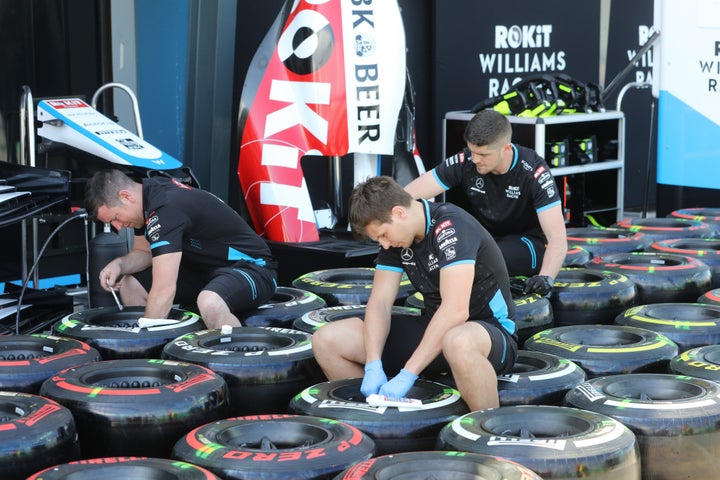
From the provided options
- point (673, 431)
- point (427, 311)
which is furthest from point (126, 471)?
point (673, 431)

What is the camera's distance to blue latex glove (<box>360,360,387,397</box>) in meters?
3.78

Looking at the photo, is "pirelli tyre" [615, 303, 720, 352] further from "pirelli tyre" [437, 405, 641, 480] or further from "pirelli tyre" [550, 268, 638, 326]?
"pirelli tyre" [437, 405, 641, 480]

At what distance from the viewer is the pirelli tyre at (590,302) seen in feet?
16.4

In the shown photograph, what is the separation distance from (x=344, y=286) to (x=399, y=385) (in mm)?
1590

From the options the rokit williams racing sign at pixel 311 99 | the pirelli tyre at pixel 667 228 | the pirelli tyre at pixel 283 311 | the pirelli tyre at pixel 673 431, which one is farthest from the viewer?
the rokit williams racing sign at pixel 311 99

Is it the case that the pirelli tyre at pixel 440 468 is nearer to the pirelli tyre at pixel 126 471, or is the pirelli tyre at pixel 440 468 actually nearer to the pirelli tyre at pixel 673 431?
the pirelli tyre at pixel 126 471

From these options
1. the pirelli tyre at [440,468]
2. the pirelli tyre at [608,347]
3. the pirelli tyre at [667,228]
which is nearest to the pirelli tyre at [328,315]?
the pirelli tyre at [608,347]

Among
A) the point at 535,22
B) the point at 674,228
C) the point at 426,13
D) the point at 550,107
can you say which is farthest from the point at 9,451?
the point at 535,22

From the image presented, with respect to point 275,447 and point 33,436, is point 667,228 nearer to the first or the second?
point 275,447

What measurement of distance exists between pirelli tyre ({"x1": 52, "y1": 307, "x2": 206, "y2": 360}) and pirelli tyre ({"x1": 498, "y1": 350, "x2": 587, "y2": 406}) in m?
1.35

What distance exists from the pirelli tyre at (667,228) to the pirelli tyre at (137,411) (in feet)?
10.8

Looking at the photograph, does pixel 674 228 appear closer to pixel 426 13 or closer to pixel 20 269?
pixel 426 13

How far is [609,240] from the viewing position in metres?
6.14

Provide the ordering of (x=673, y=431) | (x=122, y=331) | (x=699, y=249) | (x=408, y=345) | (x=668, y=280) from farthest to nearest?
(x=699, y=249) → (x=668, y=280) → (x=122, y=331) → (x=408, y=345) → (x=673, y=431)
